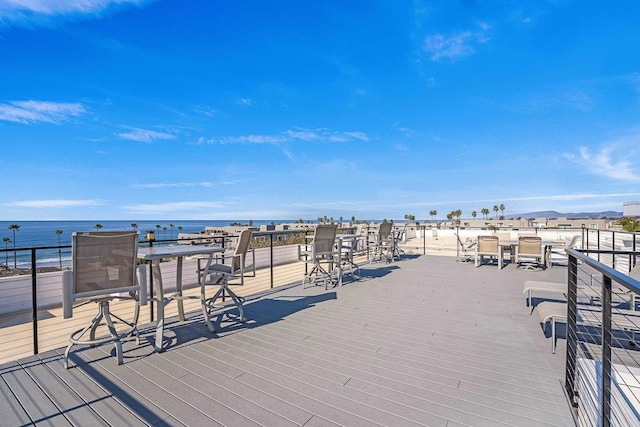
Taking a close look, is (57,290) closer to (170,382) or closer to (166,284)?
(166,284)

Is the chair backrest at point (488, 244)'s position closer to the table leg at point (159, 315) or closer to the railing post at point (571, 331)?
the railing post at point (571, 331)

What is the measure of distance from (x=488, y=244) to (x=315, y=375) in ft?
20.7

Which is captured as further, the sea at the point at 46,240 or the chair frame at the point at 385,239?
the chair frame at the point at 385,239

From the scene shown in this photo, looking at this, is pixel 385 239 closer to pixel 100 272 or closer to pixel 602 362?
pixel 100 272

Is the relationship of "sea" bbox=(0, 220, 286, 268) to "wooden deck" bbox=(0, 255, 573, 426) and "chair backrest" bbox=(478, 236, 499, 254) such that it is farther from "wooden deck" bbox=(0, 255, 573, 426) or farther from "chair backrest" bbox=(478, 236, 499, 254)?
"chair backrest" bbox=(478, 236, 499, 254)

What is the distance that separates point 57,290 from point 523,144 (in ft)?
62.9

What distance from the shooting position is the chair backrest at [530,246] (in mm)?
6668

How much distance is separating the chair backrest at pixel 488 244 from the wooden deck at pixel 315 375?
3.79 meters

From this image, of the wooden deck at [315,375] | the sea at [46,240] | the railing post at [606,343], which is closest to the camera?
the railing post at [606,343]

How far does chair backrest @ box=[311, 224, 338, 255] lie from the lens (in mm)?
5000

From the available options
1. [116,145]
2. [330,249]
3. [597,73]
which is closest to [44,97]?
[116,145]

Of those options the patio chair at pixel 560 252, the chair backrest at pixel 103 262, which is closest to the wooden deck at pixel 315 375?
the chair backrest at pixel 103 262

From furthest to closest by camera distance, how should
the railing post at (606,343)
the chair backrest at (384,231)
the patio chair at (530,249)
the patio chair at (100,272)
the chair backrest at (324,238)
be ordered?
the chair backrest at (384,231)
the patio chair at (530,249)
the chair backrest at (324,238)
the patio chair at (100,272)
the railing post at (606,343)

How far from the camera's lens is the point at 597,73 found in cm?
1131
